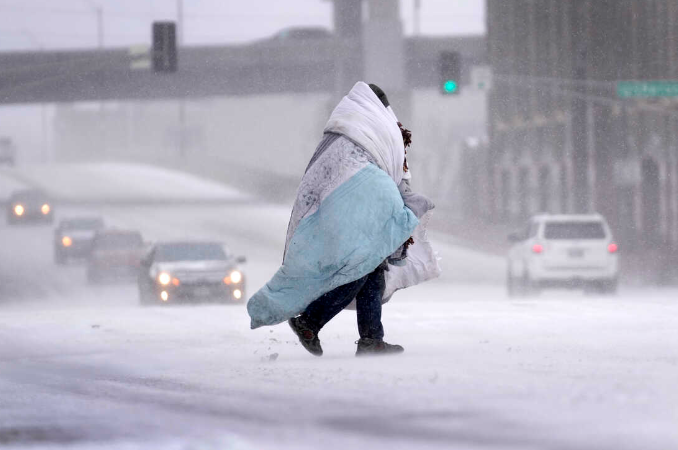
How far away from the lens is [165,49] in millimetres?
33656

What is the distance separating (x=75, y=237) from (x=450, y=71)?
1384cm

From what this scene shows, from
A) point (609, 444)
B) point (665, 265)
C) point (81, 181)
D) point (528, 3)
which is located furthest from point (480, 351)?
point (81, 181)

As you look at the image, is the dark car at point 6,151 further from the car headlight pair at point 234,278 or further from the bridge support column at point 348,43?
the car headlight pair at point 234,278

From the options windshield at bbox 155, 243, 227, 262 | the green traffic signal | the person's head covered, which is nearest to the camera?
the person's head covered

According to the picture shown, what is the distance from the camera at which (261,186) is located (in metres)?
88.1

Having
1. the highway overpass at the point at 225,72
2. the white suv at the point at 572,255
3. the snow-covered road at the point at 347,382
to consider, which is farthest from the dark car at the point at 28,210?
the snow-covered road at the point at 347,382

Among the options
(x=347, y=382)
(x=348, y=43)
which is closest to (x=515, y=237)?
(x=347, y=382)

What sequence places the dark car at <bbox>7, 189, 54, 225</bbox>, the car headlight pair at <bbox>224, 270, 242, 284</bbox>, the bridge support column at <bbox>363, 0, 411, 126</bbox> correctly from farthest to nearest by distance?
the bridge support column at <bbox>363, 0, 411, 126</bbox> → the dark car at <bbox>7, 189, 54, 225</bbox> → the car headlight pair at <bbox>224, 270, 242, 284</bbox>

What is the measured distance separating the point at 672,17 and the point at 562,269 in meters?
25.6

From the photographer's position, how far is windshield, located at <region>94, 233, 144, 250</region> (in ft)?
113

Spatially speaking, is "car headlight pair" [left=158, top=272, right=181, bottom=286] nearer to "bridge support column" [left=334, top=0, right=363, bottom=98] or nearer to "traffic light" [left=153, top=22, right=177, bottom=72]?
"traffic light" [left=153, top=22, right=177, bottom=72]

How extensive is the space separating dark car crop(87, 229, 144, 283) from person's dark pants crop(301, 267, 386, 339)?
27.0m

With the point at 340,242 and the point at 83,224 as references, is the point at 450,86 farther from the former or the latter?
the point at 340,242

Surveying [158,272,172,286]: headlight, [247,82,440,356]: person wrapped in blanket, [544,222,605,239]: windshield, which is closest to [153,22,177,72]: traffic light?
[158,272,172,286]: headlight
